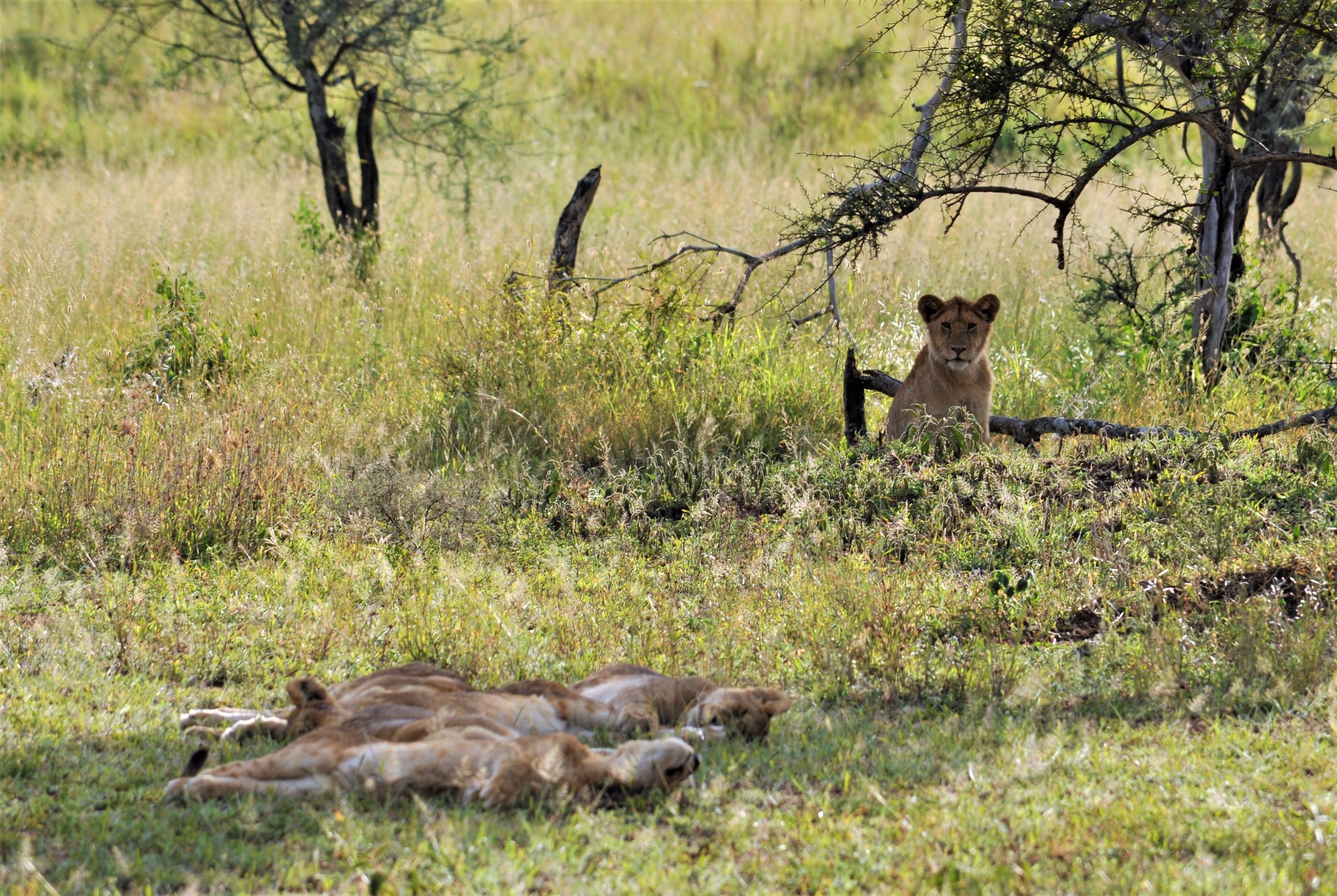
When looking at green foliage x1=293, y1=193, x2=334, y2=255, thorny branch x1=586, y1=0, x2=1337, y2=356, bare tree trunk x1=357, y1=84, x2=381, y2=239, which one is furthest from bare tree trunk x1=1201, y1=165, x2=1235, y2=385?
green foliage x1=293, y1=193, x2=334, y2=255

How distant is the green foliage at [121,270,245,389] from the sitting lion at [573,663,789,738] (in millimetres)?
5037

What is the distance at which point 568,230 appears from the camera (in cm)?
Result: 954

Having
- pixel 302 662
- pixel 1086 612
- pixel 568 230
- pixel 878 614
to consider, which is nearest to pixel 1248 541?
pixel 1086 612

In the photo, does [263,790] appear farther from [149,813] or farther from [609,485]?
[609,485]

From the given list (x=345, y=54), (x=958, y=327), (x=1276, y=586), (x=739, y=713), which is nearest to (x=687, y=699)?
(x=739, y=713)

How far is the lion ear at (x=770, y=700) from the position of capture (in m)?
4.33

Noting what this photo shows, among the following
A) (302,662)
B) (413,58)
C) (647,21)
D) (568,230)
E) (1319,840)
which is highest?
(647,21)

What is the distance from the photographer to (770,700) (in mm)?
4371

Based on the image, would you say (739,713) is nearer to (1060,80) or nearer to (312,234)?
(1060,80)

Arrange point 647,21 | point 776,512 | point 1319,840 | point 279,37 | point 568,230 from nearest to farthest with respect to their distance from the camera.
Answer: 1. point 1319,840
2. point 776,512
3. point 568,230
4. point 279,37
5. point 647,21

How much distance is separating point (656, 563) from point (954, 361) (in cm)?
212

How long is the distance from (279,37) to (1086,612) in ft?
33.3

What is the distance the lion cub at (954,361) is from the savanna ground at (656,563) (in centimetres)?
31

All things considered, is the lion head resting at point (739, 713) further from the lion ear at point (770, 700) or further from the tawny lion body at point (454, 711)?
the tawny lion body at point (454, 711)
